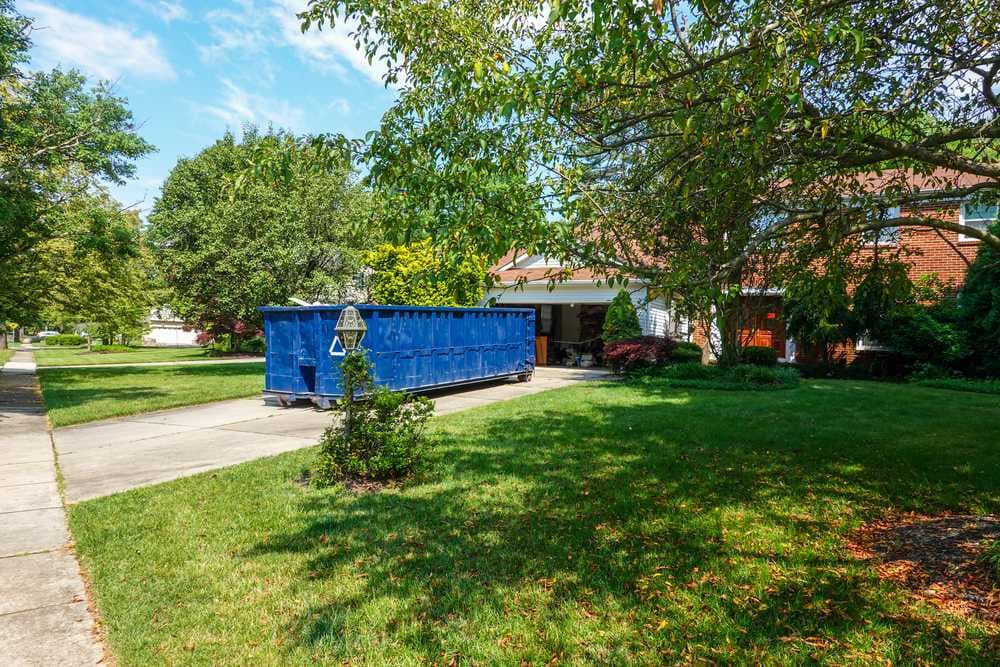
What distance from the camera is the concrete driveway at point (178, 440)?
6852 millimetres

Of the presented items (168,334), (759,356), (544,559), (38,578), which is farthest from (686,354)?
(168,334)

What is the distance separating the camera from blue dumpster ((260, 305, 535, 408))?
1173 centimetres

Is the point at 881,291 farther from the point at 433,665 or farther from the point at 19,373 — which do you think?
the point at 19,373

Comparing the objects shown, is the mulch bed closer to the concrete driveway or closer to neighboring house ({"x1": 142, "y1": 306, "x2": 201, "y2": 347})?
the concrete driveway

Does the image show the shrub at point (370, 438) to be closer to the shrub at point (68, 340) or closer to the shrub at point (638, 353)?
the shrub at point (638, 353)

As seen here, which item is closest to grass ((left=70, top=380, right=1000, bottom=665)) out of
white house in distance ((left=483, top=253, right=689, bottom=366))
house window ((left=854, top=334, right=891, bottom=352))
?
house window ((left=854, top=334, right=891, bottom=352))

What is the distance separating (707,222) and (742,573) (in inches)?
109

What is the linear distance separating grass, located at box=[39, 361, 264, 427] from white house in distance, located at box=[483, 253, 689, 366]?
839 centimetres

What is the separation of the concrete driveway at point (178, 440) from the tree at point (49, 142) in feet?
14.8

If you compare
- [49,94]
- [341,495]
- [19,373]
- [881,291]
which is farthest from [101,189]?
[881,291]

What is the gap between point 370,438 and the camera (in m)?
6.38

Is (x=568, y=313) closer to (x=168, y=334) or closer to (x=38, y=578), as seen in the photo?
(x=38, y=578)

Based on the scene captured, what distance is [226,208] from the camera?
20.2m

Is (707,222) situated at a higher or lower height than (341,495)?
higher
